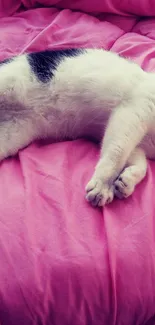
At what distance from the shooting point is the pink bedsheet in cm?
90

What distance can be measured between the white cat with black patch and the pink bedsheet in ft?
0.55

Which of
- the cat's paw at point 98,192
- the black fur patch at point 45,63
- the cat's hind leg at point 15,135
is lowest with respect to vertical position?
the cat's hind leg at point 15,135

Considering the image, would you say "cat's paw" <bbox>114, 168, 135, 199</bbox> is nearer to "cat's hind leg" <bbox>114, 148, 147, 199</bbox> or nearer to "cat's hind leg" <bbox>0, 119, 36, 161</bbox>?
"cat's hind leg" <bbox>114, 148, 147, 199</bbox>

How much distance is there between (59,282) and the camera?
2.95ft

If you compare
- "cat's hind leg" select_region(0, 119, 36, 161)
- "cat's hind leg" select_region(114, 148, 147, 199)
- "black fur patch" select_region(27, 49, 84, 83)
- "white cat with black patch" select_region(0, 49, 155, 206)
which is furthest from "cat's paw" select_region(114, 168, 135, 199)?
"black fur patch" select_region(27, 49, 84, 83)

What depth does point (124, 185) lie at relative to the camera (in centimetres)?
106

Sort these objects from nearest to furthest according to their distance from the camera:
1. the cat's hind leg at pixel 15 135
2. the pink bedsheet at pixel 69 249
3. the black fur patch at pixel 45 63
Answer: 1. the pink bedsheet at pixel 69 249
2. the cat's hind leg at pixel 15 135
3. the black fur patch at pixel 45 63

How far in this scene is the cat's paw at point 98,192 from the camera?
3.37ft

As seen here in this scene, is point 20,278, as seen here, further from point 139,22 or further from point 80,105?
point 139,22

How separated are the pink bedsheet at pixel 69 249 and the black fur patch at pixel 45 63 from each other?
0.34 m

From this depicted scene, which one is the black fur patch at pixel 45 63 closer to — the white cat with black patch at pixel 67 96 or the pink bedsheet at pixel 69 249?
the white cat with black patch at pixel 67 96

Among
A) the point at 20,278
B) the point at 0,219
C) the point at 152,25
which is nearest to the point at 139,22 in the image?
the point at 152,25

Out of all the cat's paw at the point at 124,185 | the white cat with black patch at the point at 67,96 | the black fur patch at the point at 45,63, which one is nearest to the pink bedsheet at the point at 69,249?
the cat's paw at the point at 124,185

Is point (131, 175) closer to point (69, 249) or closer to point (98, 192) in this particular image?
point (98, 192)
